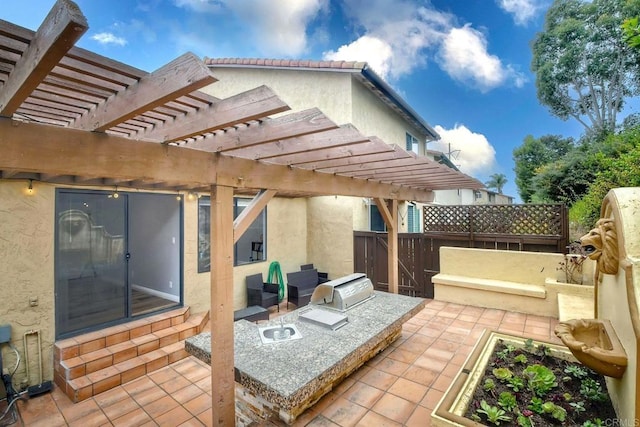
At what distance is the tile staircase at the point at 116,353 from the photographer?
159 inches

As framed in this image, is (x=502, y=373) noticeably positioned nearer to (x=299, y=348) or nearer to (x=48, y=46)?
(x=299, y=348)

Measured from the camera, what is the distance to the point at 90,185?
484 centimetres

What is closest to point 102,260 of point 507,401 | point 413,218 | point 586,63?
point 507,401

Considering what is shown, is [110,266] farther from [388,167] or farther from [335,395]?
[388,167]

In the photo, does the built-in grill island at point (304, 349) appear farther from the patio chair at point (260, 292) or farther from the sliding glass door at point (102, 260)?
the sliding glass door at point (102, 260)

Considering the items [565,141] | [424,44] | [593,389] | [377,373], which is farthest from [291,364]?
[565,141]

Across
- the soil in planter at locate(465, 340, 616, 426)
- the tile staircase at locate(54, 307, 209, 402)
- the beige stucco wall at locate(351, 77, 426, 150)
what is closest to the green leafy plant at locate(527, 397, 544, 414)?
the soil in planter at locate(465, 340, 616, 426)

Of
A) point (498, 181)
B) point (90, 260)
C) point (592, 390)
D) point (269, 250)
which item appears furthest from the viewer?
point (498, 181)

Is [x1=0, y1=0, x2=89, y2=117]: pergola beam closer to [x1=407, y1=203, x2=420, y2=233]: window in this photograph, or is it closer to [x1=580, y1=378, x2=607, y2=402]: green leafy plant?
[x1=580, y1=378, x2=607, y2=402]: green leafy plant

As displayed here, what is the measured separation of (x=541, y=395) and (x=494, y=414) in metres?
0.73

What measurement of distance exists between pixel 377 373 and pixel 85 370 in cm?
395

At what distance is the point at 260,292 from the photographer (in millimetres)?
6852

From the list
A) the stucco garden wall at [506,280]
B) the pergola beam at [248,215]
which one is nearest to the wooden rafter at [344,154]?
the pergola beam at [248,215]

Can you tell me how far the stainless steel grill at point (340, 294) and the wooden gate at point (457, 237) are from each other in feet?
10.7
